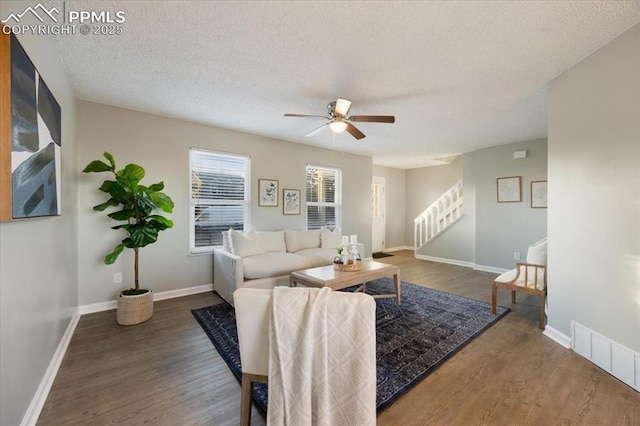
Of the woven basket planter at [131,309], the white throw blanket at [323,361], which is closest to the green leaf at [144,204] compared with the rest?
the woven basket planter at [131,309]

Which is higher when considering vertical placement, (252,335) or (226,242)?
(226,242)

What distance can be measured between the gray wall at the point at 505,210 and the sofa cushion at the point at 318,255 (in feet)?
11.2

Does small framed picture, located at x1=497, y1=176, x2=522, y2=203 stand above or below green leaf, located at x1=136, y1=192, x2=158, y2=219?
above

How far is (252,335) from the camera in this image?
1.30 m

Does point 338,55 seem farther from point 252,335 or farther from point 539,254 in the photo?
point 539,254

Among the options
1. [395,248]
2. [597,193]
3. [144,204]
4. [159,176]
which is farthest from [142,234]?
[395,248]

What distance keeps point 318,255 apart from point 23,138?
3.32 meters

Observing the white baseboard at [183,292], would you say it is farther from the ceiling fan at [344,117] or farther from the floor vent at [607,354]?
the floor vent at [607,354]

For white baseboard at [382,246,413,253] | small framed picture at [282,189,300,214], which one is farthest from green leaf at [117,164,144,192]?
white baseboard at [382,246,413,253]

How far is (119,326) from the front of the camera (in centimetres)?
276

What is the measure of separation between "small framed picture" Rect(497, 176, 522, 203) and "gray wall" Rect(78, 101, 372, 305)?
4.05 meters

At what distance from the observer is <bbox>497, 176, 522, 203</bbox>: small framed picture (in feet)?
16.2

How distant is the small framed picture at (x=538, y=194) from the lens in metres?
4.62

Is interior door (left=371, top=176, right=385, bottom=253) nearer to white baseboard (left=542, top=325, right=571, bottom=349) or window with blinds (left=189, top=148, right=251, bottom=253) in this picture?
window with blinds (left=189, top=148, right=251, bottom=253)
